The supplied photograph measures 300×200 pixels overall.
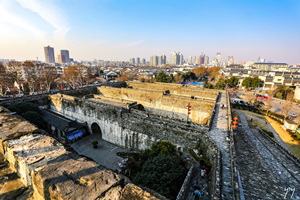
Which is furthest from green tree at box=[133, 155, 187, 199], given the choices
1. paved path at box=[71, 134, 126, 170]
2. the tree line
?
the tree line

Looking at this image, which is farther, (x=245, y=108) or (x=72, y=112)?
(x=245, y=108)

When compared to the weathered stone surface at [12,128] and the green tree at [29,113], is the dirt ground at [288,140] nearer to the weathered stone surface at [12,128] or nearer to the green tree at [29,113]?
the weathered stone surface at [12,128]

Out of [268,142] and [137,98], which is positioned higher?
[137,98]

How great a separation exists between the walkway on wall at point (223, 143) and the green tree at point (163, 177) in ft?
8.51

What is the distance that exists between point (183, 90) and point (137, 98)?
33.7 feet

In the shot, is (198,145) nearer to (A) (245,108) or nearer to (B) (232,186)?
(B) (232,186)

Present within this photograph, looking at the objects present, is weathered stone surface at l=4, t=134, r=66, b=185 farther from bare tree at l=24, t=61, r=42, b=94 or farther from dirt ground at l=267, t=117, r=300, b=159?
bare tree at l=24, t=61, r=42, b=94

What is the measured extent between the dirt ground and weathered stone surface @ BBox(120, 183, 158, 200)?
2415cm

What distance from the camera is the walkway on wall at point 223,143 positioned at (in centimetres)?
764

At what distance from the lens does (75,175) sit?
10.2 ft

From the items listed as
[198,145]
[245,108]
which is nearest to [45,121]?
[198,145]

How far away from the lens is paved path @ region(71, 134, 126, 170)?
1497 cm

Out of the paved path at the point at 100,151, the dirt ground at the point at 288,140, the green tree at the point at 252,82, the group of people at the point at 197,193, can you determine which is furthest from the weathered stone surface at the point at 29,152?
the green tree at the point at 252,82

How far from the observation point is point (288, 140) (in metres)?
21.7
